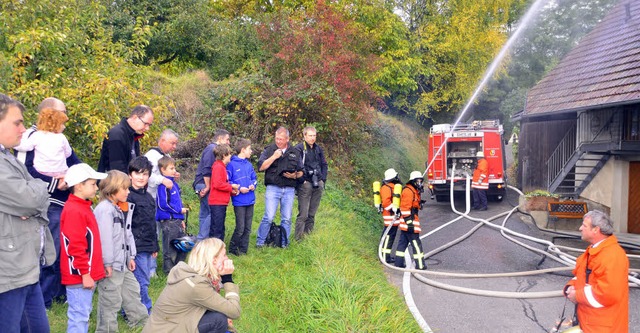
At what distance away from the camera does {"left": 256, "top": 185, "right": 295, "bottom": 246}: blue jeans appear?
787 centimetres

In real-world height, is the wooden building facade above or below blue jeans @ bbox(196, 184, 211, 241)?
above

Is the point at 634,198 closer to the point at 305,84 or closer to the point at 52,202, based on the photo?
the point at 305,84

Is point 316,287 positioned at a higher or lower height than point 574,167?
lower

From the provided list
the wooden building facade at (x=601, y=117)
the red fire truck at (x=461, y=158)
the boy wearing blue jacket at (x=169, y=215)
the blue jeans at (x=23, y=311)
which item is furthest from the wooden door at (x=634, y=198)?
the blue jeans at (x=23, y=311)

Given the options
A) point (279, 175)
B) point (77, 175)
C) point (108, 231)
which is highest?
point (77, 175)

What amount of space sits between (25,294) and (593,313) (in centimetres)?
424

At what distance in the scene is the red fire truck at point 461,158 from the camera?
1611 cm

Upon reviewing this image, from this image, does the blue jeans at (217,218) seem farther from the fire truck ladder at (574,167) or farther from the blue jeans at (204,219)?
the fire truck ladder at (574,167)

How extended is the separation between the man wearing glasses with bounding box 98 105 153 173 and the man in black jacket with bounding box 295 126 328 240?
2.89 metres

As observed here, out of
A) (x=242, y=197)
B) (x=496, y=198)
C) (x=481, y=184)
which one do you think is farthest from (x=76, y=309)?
(x=496, y=198)

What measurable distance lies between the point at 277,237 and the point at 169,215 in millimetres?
2112

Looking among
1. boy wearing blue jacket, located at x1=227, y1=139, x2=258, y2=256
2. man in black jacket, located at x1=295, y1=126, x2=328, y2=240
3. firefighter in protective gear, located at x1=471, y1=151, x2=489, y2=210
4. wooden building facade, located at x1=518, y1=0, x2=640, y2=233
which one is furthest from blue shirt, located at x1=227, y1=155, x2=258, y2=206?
firefighter in protective gear, located at x1=471, y1=151, x2=489, y2=210

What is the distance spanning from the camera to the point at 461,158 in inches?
666

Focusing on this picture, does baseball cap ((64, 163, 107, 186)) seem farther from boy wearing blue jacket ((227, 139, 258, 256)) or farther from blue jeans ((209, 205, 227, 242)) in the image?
boy wearing blue jacket ((227, 139, 258, 256))
